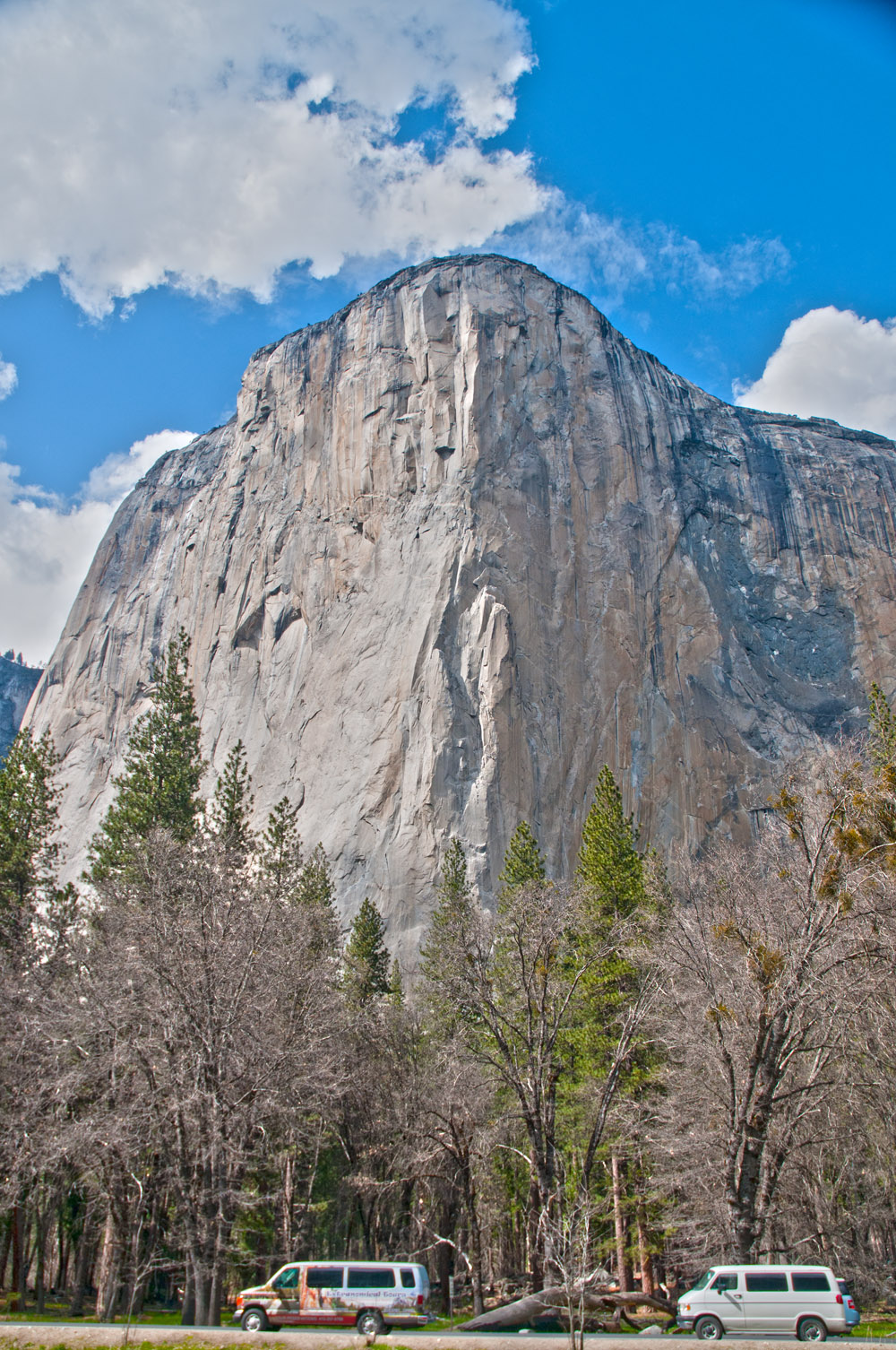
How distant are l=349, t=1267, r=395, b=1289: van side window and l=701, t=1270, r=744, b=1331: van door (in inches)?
222

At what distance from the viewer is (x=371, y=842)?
5594cm

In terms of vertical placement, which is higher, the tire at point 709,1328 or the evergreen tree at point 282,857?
the evergreen tree at point 282,857

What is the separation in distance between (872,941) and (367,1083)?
17334 millimetres

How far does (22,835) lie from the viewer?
33.3m

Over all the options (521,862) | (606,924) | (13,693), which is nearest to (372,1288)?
(606,924)

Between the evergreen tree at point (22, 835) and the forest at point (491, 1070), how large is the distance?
0.64 ft

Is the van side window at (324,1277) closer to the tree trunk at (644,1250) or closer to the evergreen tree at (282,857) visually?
the tree trunk at (644,1250)

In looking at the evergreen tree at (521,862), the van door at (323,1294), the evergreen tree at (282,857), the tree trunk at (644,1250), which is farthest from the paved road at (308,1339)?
the evergreen tree at (521,862)

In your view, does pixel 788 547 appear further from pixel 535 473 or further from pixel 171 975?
pixel 171 975

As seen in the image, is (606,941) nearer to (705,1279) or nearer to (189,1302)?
(705,1279)

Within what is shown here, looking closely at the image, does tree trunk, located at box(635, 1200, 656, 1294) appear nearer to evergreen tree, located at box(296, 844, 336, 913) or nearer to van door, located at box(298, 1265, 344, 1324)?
van door, located at box(298, 1265, 344, 1324)

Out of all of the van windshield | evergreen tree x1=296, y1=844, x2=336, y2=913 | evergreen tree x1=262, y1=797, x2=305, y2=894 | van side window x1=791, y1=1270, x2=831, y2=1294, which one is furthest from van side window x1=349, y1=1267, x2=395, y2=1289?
evergreen tree x1=262, y1=797, x2=305, y2=894

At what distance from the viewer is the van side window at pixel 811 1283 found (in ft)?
52.8

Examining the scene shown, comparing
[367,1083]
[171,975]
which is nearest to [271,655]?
[367,1083]
